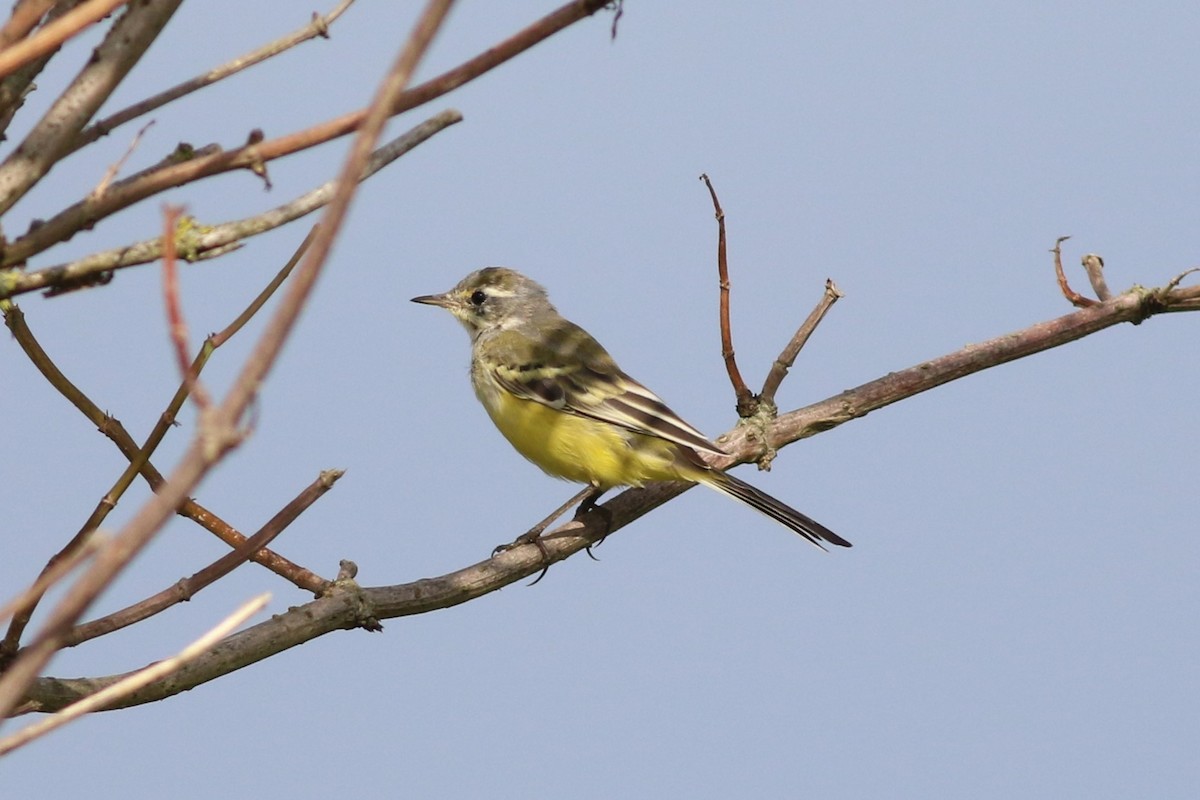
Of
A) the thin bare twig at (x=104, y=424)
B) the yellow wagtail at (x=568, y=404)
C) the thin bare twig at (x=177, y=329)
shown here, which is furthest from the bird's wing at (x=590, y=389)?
the thin bare twig at (x=177, y=329)

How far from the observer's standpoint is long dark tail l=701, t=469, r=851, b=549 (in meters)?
6.04

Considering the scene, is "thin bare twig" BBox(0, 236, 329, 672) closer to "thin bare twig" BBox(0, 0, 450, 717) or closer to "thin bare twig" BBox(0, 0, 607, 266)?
"thin bare twig" BBox(0, 0, 607, 266)

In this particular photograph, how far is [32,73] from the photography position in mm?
2072

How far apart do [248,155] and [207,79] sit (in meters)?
0.30

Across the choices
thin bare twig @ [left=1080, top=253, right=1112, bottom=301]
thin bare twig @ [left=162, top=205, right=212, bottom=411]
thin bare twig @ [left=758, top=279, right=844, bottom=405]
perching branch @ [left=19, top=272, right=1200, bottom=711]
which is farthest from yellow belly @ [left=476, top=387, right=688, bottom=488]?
thin bare twig @ [left=162, top=205, right=212, bottom=411]

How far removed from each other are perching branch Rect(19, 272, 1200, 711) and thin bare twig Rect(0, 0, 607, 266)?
1984 millimetres

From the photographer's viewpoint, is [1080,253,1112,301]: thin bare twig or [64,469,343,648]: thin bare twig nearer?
[64,469,343,648]: thin bare twig

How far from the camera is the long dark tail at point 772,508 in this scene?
6.04m

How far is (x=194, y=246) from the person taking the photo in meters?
1.98

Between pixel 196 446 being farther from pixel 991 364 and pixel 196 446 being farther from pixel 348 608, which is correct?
pixel 991 364

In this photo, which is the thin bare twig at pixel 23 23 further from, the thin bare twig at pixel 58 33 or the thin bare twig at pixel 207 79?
the thin bare twig at pixel 207 79

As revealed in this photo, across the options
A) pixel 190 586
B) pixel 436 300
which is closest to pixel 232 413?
pixel 190 586

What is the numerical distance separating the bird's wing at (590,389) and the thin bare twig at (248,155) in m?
4.28

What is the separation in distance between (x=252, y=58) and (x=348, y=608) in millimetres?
2647
